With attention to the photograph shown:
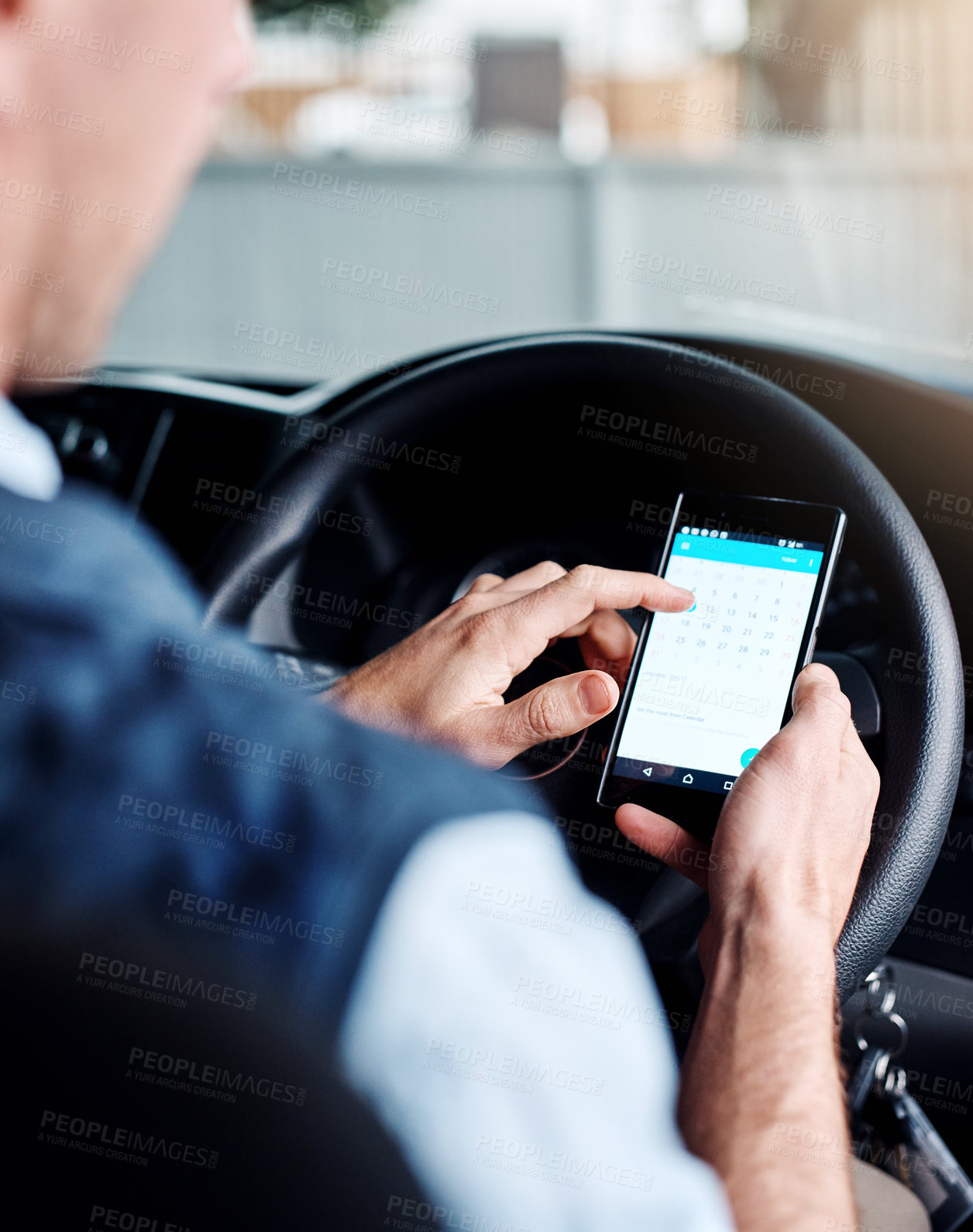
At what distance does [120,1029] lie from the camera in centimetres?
50

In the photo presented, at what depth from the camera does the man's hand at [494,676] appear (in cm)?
81

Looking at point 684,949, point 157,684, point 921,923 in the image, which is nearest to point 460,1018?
point 157,684

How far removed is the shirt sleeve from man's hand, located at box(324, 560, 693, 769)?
231mm

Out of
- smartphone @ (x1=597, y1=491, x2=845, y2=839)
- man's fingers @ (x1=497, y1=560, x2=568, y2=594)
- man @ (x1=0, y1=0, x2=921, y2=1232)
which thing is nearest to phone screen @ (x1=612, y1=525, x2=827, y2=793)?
smartphone @ (x1=597, y1=491, x2=845, y2=839)

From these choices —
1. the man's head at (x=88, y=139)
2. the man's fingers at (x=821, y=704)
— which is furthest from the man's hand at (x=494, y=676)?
the man's head at (x=88, y=139)

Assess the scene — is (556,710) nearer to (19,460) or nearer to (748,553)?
(748,553)

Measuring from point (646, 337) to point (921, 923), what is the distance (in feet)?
1.90

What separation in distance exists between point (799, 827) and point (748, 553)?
24cm

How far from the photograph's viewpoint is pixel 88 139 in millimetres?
507

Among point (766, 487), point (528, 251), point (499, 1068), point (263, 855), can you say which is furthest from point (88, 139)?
point (528, 251)

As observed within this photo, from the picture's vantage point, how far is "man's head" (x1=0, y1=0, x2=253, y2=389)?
482mm

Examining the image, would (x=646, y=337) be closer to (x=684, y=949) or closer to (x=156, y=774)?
(x=684, y=949)

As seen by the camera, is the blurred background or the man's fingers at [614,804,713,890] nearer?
the man's fingers at [614,804,713,890]

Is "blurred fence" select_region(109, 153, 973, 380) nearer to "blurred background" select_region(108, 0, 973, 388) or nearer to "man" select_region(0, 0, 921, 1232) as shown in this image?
"blurred background" select_region(108, 0, 973, 388)
